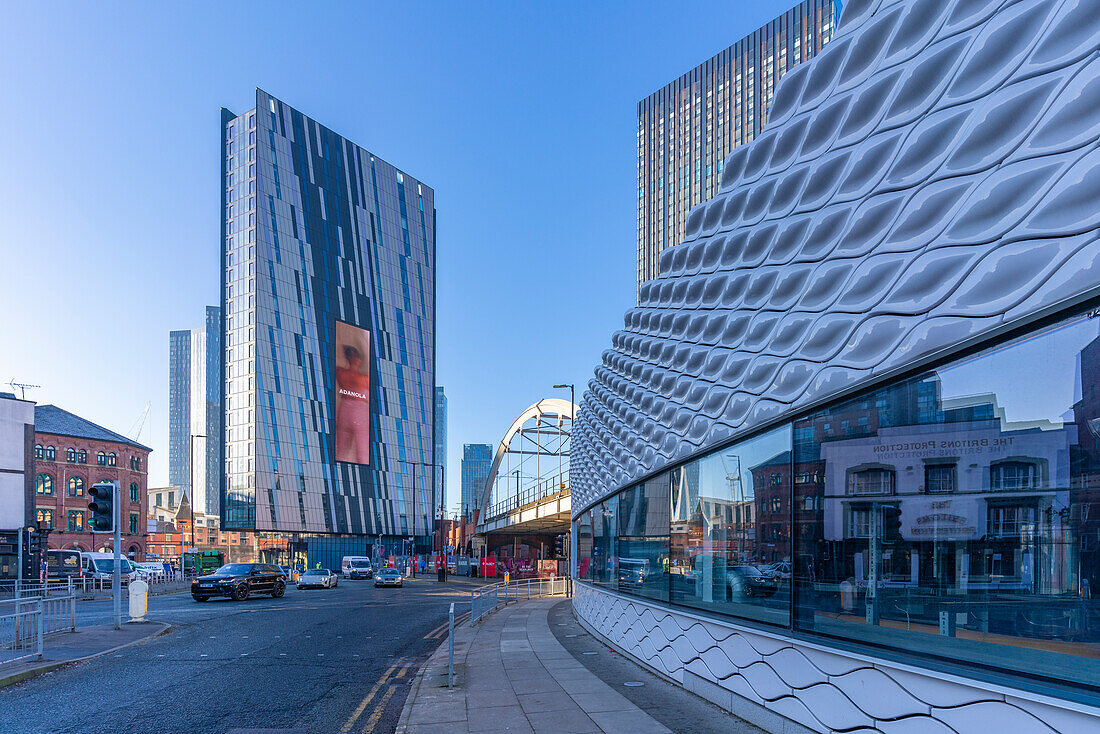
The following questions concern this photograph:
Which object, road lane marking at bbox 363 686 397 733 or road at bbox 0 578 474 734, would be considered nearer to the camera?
road lane marking at bbox 363 686 397 733

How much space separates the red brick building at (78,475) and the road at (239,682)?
227 ft

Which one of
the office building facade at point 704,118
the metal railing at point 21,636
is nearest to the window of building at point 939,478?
the metal railing at point 21,636

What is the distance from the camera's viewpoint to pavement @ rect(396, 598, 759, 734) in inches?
349

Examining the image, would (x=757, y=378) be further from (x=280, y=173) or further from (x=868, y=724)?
(x=280, y=173)

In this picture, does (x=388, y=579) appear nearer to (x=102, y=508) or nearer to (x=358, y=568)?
(x=358, y=568)

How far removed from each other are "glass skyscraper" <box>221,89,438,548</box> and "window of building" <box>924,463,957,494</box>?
310ft

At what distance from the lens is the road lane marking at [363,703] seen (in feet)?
30.2

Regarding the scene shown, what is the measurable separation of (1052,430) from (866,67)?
4595mm

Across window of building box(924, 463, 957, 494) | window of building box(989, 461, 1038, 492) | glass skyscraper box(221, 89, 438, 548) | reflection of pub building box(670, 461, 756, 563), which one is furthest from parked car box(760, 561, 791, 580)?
glass skyscraper box(221, 89, 438, 548)

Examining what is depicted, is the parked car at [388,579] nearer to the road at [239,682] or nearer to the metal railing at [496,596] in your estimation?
the metal railing at [496,596]

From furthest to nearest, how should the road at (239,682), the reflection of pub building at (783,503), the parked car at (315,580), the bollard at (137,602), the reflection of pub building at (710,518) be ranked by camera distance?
the parked car at (315,580) < the bollard at (137,602) < the reflection of pub building at (710,518) < the road at (239,682) < the reflection of pub building at (783,503)

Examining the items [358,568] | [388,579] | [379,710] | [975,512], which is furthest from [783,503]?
[358,568]

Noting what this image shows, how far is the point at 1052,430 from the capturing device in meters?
5.30

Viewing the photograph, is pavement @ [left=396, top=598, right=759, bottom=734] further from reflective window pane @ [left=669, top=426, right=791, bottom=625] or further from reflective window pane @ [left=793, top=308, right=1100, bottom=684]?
reflective window pane @ [left=793, top=308, right=1100, bottom=684]
